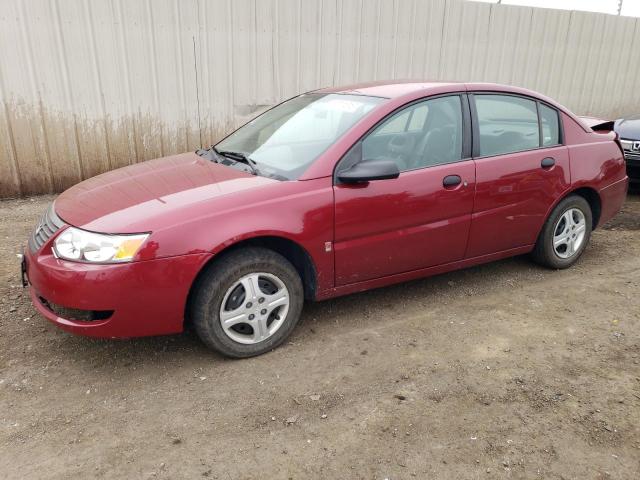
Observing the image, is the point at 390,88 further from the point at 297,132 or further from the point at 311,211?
the point at 311,211

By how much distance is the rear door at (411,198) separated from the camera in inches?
135

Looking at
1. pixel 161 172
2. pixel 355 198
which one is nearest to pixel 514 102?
pixel 355 198

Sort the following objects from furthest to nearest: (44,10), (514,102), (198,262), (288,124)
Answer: (44,10), (514,102), (288,124), (198,262)

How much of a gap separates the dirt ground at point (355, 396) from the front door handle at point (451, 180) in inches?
36.3

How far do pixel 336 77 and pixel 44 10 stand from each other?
3748mm

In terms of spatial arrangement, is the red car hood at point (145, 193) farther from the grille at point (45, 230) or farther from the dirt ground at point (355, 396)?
the dirt ground at point (355, 396)

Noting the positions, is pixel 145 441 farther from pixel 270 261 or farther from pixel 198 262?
pixel 270 261

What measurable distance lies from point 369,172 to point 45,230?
196 centimetres

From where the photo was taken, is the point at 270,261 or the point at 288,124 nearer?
the point at 270,261

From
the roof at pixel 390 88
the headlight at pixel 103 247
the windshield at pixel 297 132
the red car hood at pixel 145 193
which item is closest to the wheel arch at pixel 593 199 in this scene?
the roof at pixel 390 88

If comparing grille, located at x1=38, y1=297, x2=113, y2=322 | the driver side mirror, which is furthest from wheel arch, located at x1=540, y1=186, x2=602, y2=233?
grille, located at x1=38, y1=297, x2=113, y2=322

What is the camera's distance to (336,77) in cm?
782

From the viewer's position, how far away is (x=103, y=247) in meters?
2.89

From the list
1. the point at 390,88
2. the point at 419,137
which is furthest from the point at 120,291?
the point at 390,88
